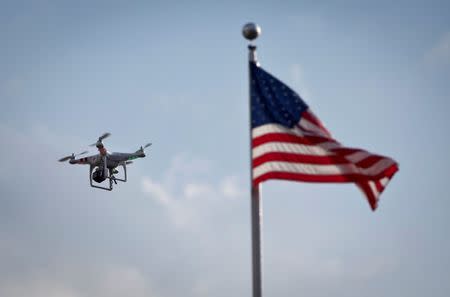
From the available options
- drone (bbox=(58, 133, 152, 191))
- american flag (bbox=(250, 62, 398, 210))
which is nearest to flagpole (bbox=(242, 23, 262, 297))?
american flag (bbox=(250, 62, 398, 210))

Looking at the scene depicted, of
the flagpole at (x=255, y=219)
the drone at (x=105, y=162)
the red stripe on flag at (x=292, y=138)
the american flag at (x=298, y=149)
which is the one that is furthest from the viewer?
the drone at (x=105, y=162)

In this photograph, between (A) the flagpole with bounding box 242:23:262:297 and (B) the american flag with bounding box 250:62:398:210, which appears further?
(B) the american flag with bounding box 250:62:398:210

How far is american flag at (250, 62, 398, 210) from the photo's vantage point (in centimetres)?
1702

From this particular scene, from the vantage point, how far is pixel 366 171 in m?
17.4

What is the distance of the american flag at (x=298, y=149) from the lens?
1702 cm

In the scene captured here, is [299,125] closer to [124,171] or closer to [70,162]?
[124,171]

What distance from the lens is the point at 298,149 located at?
1738cm

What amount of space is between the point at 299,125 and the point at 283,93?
80cm

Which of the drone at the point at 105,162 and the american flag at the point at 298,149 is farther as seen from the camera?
the drone at the point at 105,162

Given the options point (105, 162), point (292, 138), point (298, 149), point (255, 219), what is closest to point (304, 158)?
point (298, 149)

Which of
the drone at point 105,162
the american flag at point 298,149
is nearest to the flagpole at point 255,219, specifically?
the american flag at point 298,149

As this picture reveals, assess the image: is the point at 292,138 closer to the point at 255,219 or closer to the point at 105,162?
the point at 255,219

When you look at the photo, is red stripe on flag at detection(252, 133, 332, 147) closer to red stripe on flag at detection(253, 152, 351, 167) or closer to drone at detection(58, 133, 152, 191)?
red stripe on flag at detection(253, 152, 351, 167)

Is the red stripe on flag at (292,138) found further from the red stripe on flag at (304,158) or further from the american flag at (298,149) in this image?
the red stripe on flag at (304,158)
